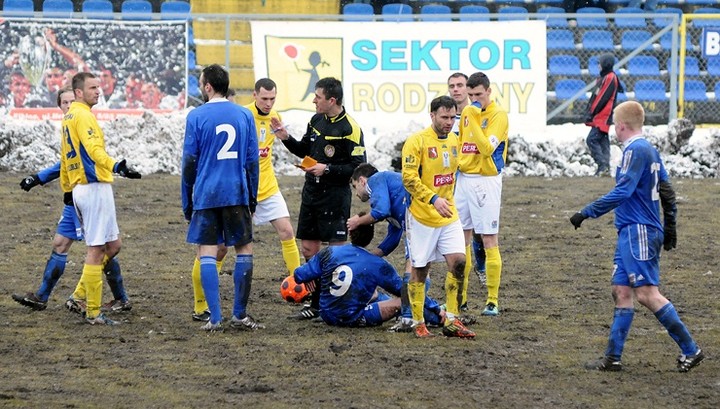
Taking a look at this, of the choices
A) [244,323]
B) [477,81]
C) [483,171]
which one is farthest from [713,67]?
[244,323]

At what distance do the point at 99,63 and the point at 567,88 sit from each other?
8.99 metres

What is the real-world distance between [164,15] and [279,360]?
1438 cm

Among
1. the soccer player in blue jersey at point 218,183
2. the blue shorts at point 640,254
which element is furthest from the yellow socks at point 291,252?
the blue shorts at point 640,254

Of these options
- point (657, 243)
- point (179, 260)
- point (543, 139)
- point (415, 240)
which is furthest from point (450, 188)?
point (543, 139)

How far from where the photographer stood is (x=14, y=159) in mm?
19875

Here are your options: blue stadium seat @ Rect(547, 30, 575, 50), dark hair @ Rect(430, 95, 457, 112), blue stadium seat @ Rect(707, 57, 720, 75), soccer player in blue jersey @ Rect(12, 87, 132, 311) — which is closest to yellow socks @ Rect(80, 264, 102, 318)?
soccer player in blue jersey @ Rect(12, 87, 132, 311)

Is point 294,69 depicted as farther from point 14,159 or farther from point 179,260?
point 179,260

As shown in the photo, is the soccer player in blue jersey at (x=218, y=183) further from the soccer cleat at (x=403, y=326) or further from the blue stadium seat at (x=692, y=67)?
the blue stadium seat at (x=692, y=67)

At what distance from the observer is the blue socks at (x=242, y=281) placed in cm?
941

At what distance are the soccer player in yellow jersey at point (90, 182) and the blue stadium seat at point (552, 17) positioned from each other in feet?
44.1

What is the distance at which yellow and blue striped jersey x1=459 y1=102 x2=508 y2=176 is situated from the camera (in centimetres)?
1027

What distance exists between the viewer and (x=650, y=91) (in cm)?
2397

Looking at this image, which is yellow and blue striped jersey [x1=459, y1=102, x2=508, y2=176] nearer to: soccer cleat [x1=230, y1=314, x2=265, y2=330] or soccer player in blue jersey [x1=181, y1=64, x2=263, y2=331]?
soccer player in blue jersey [x1=181, y1=64, x2=263, y2=331]

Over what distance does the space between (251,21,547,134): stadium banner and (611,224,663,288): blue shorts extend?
13372 mm
